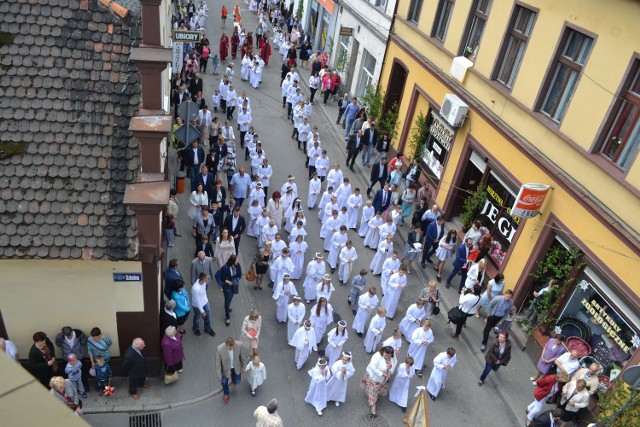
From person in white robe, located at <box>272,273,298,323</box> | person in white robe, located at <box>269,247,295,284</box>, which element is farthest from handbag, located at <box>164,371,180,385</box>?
person in white robe, located at <box>269,247,295,284</box>

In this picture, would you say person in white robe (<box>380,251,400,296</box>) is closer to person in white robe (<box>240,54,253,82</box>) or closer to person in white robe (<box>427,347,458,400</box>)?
person in white robe (<box>427,347,458,400</box>)

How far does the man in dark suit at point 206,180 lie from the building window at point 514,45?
26.6ft

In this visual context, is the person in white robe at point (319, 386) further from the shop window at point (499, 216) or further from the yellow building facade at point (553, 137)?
the shop window at point (499, 216)

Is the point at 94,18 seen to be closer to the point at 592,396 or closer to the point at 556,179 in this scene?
the point at 556,179

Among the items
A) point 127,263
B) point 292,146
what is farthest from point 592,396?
point 292,146

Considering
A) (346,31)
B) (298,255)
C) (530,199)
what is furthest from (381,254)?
(346,31)

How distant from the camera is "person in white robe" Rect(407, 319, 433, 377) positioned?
11281 millimetres

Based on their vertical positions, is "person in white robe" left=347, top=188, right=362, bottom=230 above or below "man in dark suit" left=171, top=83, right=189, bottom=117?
below

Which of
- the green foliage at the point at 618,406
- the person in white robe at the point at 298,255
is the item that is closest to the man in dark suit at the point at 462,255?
the person in white robe at the point at 298,255

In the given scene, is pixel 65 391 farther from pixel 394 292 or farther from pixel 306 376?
pixel 394 292

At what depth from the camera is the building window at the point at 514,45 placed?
44.7 ft

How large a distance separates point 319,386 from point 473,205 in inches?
283

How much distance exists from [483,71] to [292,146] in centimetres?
834

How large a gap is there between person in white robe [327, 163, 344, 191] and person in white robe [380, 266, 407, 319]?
495 centimetres
